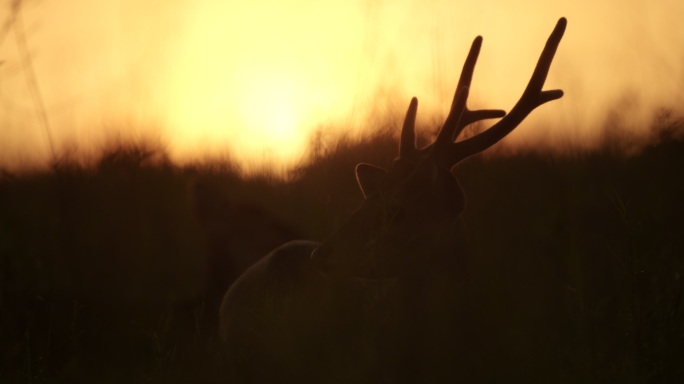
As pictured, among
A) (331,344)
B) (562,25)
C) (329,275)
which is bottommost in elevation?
(331,344)

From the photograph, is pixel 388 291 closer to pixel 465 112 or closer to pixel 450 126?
pixel 450 126

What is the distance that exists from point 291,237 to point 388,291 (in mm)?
2267

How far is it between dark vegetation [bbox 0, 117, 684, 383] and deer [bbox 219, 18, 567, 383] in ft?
0.57

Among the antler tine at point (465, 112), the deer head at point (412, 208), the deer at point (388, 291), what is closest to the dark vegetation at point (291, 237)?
the deer at point (388, 291)

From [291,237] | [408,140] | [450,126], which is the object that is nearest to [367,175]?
[408,140]

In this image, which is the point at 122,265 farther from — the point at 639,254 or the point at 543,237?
the point at 639,254

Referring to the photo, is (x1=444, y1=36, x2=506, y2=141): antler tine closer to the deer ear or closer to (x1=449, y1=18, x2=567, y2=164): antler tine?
(x1=449, y1=18, x2=567, y2=164): antler tine

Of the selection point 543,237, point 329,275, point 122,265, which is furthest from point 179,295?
point 543,237

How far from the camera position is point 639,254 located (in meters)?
2.99

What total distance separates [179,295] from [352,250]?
5.94 ft

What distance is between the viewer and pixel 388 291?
144 inches

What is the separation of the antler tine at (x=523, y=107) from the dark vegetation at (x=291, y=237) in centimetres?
48

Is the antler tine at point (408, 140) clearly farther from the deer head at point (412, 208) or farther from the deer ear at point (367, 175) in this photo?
the deer ear at point (367, 175)

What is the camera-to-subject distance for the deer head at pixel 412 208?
3580 millimetres
